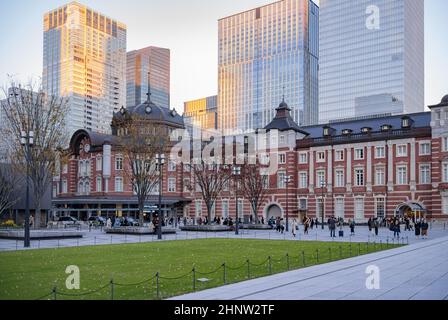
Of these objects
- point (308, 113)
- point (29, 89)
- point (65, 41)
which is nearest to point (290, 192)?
point (29, 89)

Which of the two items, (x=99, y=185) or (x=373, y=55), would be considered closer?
(x=99, y=185)

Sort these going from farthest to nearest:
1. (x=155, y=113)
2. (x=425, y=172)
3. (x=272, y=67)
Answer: (x=272, y=67), (x=155, y=113), (x=425, y=172)

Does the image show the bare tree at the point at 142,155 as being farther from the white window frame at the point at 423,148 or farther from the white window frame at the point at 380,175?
the white window frame at the point at 423,148

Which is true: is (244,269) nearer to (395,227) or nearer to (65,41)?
(395,227)

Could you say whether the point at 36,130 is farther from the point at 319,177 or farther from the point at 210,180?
the point at 319,177

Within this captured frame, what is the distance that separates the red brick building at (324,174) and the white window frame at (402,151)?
14 cm

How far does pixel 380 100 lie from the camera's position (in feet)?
414

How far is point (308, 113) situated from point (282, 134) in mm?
107449

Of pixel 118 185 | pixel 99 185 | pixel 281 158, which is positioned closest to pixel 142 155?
pixel 281 158

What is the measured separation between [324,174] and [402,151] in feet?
37.2

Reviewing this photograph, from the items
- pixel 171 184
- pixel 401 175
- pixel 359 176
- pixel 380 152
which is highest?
pixel 380 152

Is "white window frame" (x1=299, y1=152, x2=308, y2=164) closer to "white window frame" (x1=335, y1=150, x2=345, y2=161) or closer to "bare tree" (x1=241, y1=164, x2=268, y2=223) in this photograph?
"white window frame" (x1=335, y1=150, x2=345, y2=161)

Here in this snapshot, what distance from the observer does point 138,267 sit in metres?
20.7

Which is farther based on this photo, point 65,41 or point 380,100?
point 65,41
